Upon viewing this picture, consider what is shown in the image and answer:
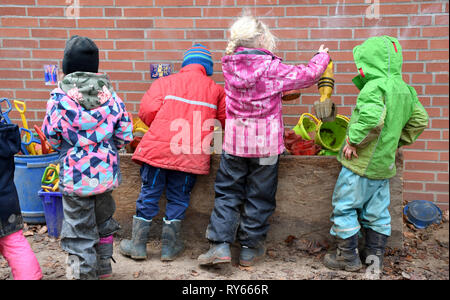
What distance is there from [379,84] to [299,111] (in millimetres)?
1372

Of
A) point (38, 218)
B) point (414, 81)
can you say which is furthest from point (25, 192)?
point (414, 81)

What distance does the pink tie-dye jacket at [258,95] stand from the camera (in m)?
3.20

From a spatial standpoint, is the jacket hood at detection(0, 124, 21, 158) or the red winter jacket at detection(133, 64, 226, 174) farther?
the red winter jacket at detection(133, 64, 226, 174)

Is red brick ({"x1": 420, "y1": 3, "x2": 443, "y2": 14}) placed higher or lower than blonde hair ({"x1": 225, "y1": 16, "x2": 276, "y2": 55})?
higher

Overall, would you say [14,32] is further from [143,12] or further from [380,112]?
[380,112]

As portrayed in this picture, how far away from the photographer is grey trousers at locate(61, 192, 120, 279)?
9.62ft

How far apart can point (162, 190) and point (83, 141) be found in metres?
0.88

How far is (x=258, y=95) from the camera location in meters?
3.24

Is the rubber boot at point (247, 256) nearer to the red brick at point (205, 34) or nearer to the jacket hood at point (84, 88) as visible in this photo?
the jacket hood at point (84, 88)

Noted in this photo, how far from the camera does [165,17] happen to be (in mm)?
4395

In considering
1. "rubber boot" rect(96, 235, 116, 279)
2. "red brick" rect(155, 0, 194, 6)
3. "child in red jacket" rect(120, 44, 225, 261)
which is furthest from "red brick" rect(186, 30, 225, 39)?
"rubber boot" rect(96, 235, 116, 279)

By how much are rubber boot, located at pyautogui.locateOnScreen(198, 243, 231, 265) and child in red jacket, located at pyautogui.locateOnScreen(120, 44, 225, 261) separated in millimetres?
332

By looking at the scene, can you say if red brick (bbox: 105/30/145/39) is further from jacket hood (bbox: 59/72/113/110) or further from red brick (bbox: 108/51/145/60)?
jacket hood (bbox: 59/72/113/110)

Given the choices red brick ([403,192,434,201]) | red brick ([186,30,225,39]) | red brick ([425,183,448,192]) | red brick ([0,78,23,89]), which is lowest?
red brick ([403,192,434,201])
